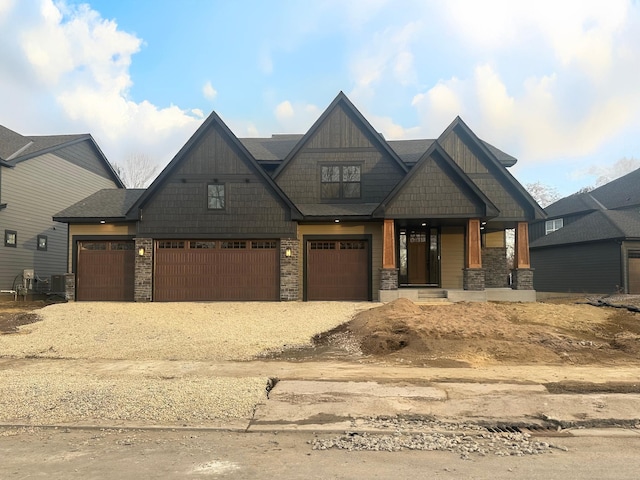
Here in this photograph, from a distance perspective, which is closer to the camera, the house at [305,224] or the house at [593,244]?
the house at [305,224]

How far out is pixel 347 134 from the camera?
64.8ft

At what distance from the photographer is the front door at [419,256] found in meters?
19.7

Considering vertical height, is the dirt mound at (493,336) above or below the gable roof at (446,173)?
below

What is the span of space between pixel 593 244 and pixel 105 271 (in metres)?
24.4

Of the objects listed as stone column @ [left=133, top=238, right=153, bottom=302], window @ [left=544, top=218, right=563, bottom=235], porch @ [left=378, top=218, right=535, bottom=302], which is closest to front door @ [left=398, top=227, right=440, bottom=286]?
porch @ [left=378, top=218, right=535, bottom=302]

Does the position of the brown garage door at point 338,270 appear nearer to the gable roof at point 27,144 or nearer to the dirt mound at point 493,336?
the dirt mound at point 493,336

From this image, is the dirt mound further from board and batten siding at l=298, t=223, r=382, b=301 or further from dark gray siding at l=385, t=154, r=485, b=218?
dark gray siding at l=385, t=154, r=485, b=218

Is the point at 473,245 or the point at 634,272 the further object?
the point at 634,272

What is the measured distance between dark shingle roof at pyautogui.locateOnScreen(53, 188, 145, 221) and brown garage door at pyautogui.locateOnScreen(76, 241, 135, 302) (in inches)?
43.9

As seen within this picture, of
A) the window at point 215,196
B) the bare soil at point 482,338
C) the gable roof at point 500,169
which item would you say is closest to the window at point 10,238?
the window at point 215,196

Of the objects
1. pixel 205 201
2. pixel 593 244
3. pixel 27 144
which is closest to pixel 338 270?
pixel 205 201

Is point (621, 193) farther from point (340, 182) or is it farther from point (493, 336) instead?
point (493, 336)

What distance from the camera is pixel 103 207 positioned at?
19812mm

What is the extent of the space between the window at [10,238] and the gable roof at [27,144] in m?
3.09
